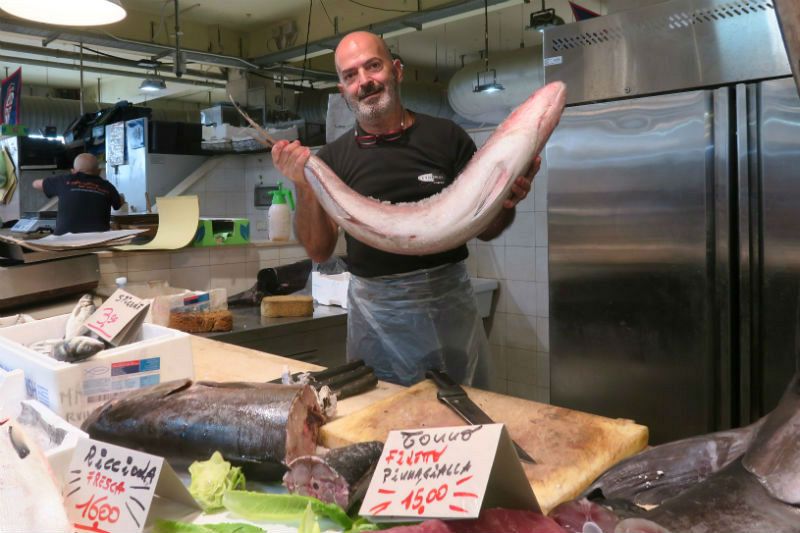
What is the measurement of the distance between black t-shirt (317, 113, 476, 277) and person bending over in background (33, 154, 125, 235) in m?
4.36

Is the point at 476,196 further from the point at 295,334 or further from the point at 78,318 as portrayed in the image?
the point at 295,334

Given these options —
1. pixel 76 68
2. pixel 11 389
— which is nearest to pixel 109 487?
pixel 11 389

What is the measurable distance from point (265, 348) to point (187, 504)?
2092mm

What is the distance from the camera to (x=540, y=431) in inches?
61.5

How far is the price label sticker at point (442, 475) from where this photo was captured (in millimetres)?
958

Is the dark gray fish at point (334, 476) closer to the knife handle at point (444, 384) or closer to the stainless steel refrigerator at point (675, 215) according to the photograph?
the knife handle at point (444, 384)

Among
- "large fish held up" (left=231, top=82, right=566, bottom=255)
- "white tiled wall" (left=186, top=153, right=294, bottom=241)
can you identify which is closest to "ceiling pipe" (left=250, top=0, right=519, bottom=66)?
"white tiled wall" (left=186, top=153, right=294, bottom=241)

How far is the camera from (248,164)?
7941 mm

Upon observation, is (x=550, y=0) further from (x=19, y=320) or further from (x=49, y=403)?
(x=49, y=403)

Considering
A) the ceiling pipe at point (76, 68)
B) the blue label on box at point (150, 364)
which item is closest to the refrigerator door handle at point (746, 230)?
the blue label on box at point (150, 364)

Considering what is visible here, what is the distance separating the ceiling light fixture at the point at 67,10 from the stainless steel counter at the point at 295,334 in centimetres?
139

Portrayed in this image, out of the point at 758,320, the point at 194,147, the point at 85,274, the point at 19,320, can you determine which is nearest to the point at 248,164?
the point at 194,147

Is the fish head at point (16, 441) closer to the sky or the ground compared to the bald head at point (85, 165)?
closer to the ground

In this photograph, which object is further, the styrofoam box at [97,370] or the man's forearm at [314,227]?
the man's forearm at [314,227]
